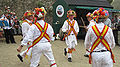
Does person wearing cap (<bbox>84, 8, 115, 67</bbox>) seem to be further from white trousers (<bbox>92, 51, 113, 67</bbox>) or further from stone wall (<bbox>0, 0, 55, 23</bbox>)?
stone wall (<bbox>0, 0, 55, 23</bbox>)

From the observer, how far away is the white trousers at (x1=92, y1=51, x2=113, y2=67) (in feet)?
13.6

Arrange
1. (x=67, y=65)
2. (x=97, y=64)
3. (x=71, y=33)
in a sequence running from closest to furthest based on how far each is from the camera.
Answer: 1. (x=97, y=64)
2. (x=67, y=65)
3. (x=71, y=33)

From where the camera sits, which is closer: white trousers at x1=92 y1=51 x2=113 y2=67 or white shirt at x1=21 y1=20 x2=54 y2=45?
white trousers at x1=92 y1=51 x2=113 y2=67

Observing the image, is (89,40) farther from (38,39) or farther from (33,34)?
(33,34)

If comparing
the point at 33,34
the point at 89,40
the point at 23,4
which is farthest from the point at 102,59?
the point at 23,4

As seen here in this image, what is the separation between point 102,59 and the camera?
4.16m

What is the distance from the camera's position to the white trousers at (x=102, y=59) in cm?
415

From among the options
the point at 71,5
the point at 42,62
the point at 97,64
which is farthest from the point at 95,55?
the point at 71,5

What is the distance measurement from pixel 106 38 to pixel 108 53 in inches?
13.7

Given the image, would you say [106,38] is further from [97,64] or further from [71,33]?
[71,33]

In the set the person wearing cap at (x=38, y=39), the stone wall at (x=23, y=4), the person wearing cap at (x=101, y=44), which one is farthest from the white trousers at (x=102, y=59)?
the stone wall at (x=23, y=4)

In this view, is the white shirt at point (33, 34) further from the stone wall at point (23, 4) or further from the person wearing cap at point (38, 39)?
the stone wall at point (23, 4)

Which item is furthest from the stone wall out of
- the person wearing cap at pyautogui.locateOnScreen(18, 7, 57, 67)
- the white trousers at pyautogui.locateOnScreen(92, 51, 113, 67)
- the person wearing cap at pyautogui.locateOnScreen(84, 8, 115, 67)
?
the white trousers at pyautogui.locateOnScreen(92, 51, 113, 67)

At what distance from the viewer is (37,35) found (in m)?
4.98
